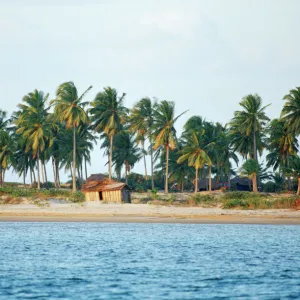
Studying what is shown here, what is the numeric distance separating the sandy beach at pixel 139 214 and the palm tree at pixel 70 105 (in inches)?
763

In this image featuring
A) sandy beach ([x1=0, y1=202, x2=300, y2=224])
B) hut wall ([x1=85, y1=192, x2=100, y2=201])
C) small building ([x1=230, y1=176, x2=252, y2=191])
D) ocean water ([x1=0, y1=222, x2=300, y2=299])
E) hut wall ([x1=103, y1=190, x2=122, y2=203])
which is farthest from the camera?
small building ([x1=230, y1=176, x2=252, y2=191])

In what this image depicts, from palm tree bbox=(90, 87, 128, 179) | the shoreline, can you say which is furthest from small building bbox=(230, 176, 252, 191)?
the shoreline

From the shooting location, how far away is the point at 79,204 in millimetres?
55750

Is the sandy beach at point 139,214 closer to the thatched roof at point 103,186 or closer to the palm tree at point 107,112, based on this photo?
the thatched roof at point 103,186

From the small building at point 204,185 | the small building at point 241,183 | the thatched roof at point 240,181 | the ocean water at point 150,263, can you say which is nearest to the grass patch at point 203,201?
the ocean water at point 150,263

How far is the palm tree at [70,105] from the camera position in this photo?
238 ft

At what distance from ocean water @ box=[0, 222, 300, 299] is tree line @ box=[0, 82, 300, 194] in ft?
110

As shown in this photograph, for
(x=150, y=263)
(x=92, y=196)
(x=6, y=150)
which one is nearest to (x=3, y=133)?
Result: (x=6, y=150)

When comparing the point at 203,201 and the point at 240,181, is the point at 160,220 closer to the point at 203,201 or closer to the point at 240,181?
the point at 203,201

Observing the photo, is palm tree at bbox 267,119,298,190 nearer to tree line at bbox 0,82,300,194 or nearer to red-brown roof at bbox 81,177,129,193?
tree line at bbox 0,82,300,194

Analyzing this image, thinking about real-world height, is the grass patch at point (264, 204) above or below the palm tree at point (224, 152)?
below

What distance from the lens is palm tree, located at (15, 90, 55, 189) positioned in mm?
73700

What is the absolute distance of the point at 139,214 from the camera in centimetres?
4916

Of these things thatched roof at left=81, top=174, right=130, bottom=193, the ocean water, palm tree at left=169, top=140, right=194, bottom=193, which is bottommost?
the ocean water
